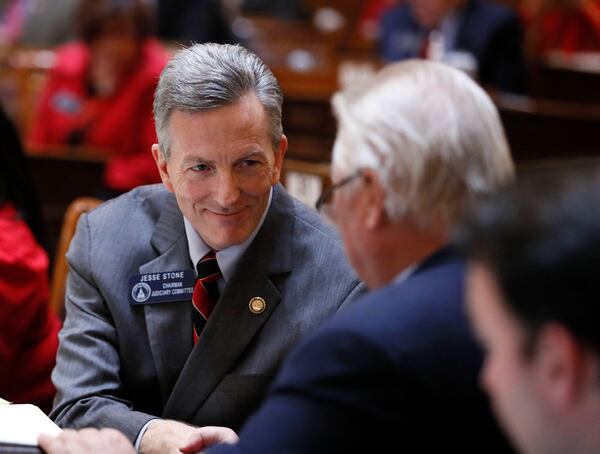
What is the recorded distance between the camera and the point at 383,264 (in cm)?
154

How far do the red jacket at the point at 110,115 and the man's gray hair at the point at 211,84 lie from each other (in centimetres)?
250

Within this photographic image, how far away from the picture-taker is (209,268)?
2.16 metres

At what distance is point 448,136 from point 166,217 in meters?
0.92

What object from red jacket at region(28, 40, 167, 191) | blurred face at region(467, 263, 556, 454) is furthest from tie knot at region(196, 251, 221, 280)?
red jacket at region(28, 40, 167, 191)

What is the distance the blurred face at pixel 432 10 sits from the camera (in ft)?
20.2

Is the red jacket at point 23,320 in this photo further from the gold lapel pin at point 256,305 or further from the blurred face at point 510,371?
the blurred face at point 510,371

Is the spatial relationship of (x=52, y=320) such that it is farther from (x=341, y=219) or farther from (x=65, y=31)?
(x=65, y=31)

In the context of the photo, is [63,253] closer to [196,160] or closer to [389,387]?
[196,160]

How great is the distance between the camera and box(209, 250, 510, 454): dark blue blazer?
130 cm

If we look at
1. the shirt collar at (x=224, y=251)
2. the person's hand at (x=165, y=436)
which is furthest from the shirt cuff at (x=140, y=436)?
the shirt collar at (x=224, y=251)

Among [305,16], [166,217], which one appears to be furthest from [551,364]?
[305,16]

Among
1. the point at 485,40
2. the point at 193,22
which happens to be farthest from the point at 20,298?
the point at 193,22

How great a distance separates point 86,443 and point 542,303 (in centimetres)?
101

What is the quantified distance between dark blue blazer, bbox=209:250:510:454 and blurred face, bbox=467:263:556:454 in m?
0.18
